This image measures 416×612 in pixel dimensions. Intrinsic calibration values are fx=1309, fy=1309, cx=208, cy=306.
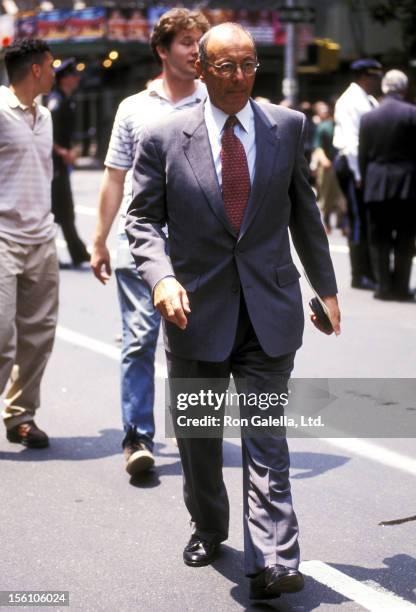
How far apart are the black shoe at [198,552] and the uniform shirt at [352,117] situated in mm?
7608

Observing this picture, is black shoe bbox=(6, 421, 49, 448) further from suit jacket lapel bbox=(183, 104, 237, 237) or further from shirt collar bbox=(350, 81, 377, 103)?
shirt collar bbox=(350, 81, 377, 103)

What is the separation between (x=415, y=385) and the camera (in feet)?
26.3

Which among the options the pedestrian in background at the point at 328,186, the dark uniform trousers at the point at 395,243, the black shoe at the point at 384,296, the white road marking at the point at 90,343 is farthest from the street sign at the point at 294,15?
the white road marking at the point at 90,343

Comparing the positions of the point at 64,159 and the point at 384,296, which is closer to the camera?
the point at 384,296

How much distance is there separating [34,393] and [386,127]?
5.74m

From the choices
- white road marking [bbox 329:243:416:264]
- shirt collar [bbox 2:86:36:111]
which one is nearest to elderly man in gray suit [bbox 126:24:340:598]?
shirt collar [bbox 2:86:36:111]

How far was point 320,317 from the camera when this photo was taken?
14.9ft

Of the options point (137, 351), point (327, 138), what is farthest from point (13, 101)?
point (327, 138)

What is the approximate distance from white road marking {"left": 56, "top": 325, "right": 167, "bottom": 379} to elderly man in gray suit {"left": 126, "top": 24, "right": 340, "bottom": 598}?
13.1 ft

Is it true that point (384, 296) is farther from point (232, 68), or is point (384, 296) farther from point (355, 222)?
point (232, 68)

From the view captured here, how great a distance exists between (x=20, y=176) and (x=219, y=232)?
2265 millimetres

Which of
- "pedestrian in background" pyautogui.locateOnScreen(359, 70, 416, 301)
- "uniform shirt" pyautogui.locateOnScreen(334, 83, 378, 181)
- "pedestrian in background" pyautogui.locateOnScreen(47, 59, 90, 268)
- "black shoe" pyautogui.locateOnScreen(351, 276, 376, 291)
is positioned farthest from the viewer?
"pedestrian in background" pyautogui.locateOnScreen(47, 59, 90, 268)

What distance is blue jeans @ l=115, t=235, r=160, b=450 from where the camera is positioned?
606cm

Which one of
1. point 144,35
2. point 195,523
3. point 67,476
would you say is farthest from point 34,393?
point 144,35
